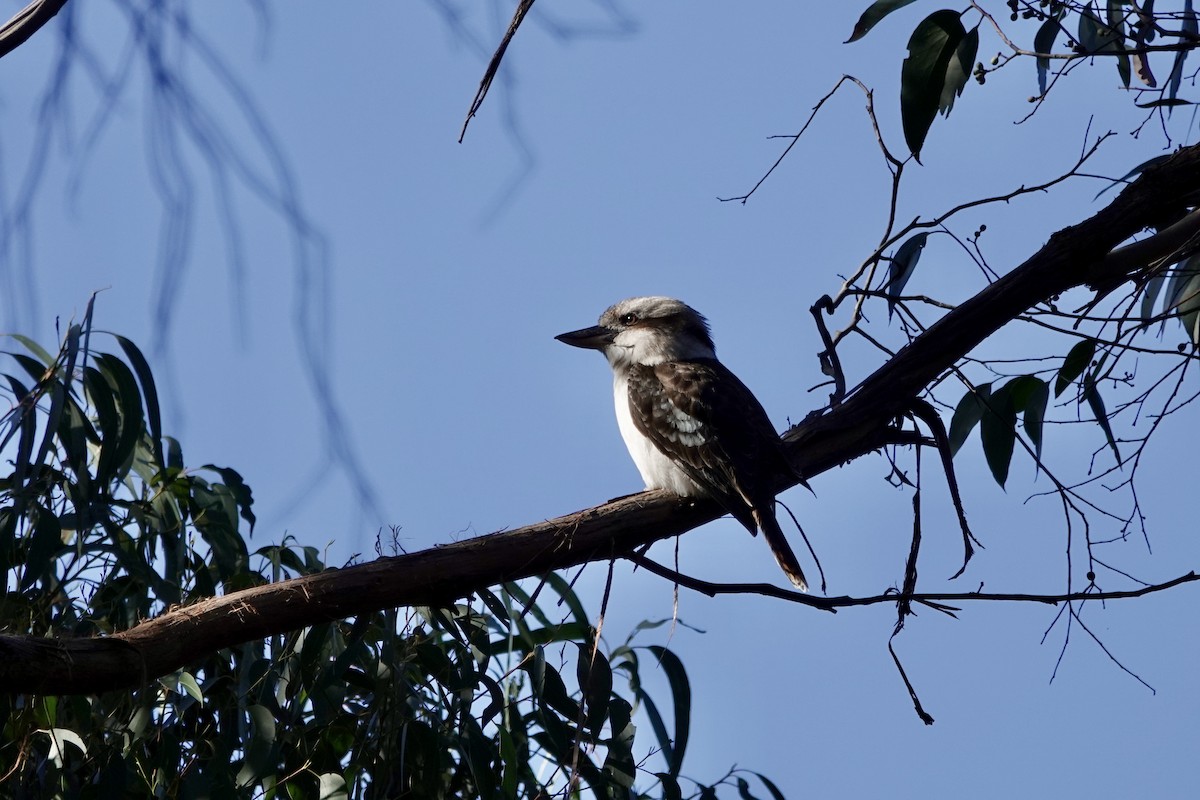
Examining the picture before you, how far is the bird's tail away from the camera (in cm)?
254

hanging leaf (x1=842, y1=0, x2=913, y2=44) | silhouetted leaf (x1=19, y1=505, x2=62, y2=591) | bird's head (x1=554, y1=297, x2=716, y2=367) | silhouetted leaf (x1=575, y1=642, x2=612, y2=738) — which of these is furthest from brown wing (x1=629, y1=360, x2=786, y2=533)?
silhouetted leaf (x1=19, y1=505, x2=62, y2=591)

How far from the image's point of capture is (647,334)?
3.43 metres

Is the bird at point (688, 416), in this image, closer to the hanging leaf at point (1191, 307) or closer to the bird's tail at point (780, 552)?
the bird's tail at point (780, 552)

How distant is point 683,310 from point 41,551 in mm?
1888

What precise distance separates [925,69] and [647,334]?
1361mm

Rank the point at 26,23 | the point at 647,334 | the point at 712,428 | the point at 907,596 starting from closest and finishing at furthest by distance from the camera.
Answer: the point at 26,23
the point at 907,596
the point at 712,428
the point at 647,334

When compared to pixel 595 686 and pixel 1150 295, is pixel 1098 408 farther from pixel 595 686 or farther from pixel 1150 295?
pixel 595 686

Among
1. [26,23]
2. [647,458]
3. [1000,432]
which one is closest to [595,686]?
[647,458]

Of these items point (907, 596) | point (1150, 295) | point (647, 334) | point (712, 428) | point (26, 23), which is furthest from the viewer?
point (647, 334)

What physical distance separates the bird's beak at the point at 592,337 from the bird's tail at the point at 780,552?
1.05m

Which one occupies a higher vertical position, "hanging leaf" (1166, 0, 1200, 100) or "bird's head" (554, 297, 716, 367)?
"bird's head" (554, 297, 716, 367)

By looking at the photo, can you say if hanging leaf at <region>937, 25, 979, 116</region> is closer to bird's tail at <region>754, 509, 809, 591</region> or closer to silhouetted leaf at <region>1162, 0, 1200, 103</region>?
silhouetted leaf at <region>1162, 0, 1200, 103</region>

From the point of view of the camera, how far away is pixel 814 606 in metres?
1.93

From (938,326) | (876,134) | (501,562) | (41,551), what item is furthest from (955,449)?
(41,551)
